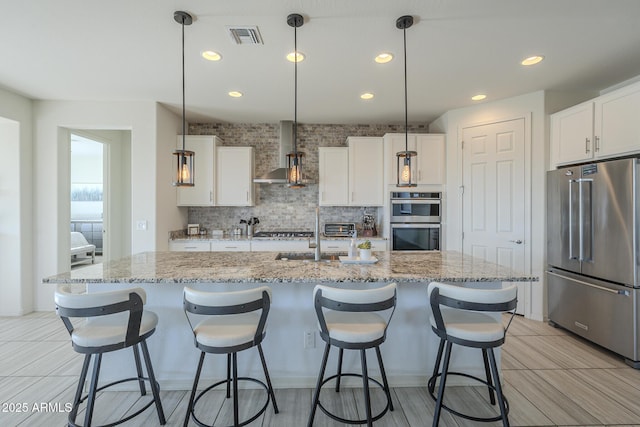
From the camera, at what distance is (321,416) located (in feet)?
6.32

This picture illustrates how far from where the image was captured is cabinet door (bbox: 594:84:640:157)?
2574mm

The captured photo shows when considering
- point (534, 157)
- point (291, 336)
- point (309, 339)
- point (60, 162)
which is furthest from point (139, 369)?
point (534, 157)

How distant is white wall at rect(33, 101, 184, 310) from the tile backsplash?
1.08m

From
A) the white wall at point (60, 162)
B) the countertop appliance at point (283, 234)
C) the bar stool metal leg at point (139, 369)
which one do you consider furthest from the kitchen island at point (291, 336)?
the countertop appliance at point (283, 234)

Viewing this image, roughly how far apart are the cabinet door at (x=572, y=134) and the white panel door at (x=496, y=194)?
33 centimetres

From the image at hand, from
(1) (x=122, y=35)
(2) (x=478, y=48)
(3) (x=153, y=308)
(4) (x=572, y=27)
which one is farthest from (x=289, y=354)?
(4) (x=572, y=27)

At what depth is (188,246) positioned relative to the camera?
→ 4203 millimetres

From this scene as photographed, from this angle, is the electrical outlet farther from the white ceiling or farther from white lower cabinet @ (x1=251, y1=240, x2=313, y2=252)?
the white ceiling

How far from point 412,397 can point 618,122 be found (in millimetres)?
3052

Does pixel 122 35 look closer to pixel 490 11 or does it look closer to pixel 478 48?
pixel 490 11

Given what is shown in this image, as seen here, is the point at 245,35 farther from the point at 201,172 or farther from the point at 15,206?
the point at 15,206

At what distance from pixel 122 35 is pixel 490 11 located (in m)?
2.76

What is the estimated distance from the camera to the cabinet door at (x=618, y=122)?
2574mm

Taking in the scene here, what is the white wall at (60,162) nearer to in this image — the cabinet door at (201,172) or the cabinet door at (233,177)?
the cabinet door at (201,172)
